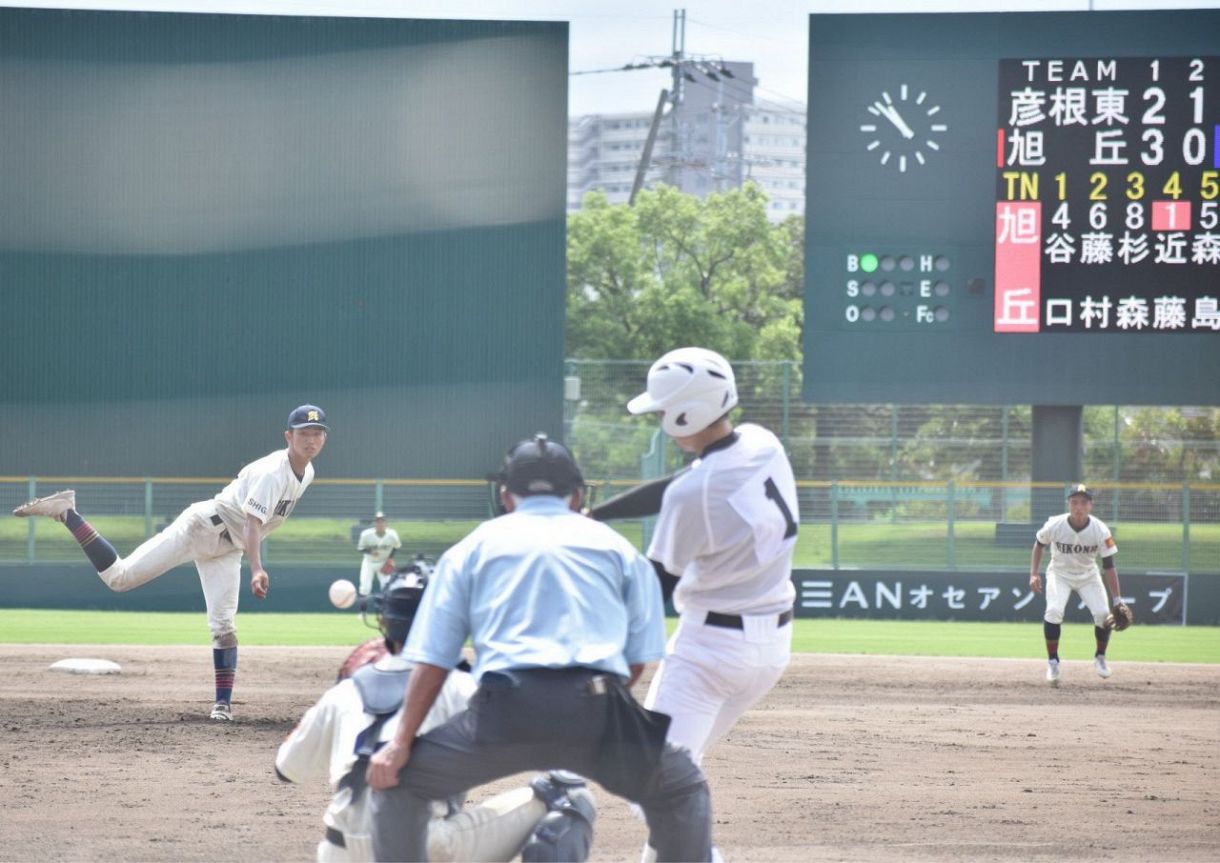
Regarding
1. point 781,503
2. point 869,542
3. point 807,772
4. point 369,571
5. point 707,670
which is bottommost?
point 369,571

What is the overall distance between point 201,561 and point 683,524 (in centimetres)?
589

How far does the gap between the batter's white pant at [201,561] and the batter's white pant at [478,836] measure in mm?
5599

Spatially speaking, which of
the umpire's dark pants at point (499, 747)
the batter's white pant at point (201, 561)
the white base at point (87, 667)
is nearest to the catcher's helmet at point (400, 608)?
the umpire's dark pants at point (499, 747)

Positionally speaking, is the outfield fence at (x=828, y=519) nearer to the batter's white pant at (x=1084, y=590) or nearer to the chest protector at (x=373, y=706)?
the batter's white pant at (x=1084, y=590)

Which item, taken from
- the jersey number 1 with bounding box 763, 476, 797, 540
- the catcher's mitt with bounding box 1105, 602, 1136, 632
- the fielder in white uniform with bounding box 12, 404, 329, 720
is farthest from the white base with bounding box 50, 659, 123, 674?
the jersey number 1 with bounding box 763, 476, 797, 540

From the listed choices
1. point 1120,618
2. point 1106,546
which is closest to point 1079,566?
point 1106,546

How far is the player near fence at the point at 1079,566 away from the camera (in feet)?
47.5

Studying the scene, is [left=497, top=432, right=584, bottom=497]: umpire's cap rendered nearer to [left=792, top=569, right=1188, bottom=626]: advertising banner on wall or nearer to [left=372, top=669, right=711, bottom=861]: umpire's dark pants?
[left=372, top=669, right=711, bottom=861]: umpire's dark pants

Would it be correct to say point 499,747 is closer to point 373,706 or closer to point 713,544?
point 373,706

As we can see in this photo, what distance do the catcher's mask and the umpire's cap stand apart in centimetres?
44

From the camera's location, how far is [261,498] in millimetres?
9820

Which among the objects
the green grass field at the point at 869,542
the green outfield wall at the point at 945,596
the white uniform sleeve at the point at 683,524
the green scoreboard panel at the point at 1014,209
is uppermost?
the green scoreboard panel at the point at 1014,209

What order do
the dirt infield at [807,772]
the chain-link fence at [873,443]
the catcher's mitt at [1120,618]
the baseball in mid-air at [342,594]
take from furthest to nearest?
the chain-link fence at [873,443], the catcher's mitt at [1120,618], the dirt infield at [807,772], the baseball in mid-air at [342,594]

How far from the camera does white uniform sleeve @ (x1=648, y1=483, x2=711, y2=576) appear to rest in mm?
5230
